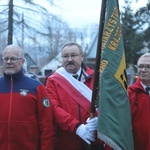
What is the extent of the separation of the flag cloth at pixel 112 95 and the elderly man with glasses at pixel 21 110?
0.57 meters

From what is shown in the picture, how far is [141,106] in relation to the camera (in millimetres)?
3654

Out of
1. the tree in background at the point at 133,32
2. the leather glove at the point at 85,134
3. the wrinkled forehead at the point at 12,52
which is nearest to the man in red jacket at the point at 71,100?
the leather glove at the point at 85,134

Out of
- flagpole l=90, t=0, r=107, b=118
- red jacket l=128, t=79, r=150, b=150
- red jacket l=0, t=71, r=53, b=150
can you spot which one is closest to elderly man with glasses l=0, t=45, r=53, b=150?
red jacket l=0, t=71, r=53, b=150

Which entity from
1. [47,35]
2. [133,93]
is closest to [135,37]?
[47,35]

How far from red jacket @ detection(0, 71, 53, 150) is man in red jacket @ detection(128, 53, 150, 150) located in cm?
88

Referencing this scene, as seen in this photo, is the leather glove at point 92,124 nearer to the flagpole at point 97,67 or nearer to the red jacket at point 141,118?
the flagpole at point 97,67

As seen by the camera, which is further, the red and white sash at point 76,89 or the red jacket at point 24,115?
the red and white sash at point 76,89

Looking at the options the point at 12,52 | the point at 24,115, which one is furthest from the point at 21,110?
the point at 12,52

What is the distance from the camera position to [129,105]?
360 centimetres

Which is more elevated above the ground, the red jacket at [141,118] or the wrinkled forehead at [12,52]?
the wrinkled forehead at [12,52]

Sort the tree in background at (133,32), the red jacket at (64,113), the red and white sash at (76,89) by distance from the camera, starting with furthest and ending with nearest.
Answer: the tree in background at (133,32)
the red and white sash at (76,89)
the red jacket at (64,113)

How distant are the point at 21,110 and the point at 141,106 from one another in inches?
48.2

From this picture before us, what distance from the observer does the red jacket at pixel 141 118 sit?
3.62m

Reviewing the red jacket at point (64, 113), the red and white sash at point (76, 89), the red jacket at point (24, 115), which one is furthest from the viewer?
the red and white sash at point (76, 89)
